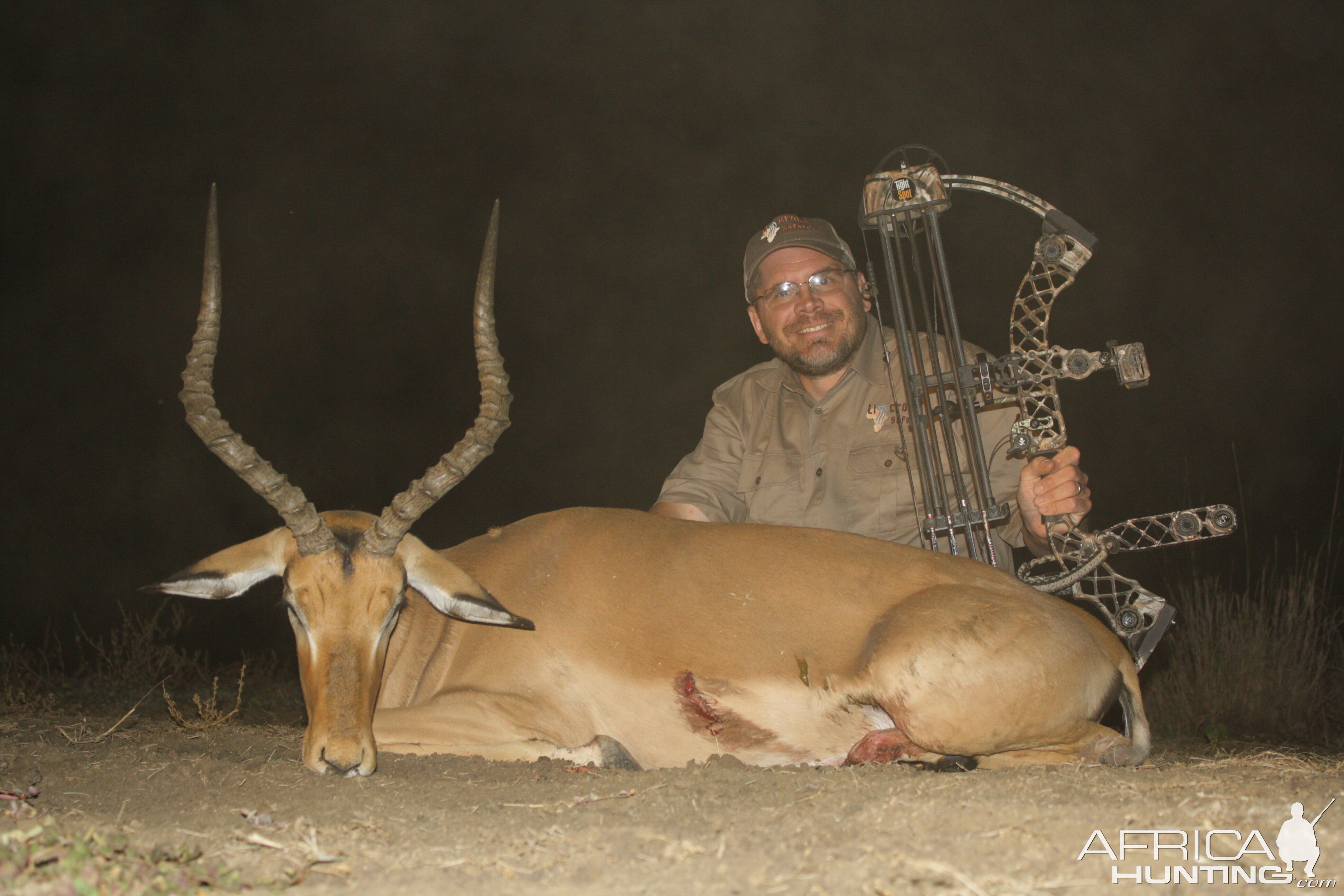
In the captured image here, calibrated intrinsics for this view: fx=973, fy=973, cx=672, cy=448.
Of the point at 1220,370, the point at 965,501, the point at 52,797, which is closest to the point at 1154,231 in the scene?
the point at 1220,370

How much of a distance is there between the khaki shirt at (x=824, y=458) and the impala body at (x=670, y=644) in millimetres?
1432

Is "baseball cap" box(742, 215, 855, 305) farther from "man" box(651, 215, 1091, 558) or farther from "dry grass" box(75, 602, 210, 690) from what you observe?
"dry grass" box(75, 602, 210, 690)

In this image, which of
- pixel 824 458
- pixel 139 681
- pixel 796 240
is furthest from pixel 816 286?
pixel 139 681

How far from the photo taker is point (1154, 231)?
12.6 metres

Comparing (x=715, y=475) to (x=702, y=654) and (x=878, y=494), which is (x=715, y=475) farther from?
(x=702, y=654)

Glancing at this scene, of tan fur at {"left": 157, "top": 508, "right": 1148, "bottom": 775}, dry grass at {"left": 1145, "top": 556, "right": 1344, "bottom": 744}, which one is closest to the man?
tan fur at {"left": 157, "top": 508, "right": 1148, "bottom": 775}

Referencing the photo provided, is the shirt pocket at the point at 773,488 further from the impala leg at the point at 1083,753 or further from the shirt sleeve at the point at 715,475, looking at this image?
the impala leg at the point at 1083,753

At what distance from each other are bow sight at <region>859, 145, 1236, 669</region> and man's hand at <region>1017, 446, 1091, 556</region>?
109 millimetres

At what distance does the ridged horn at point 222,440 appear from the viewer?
3436 mm

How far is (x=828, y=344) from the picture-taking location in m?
5.49

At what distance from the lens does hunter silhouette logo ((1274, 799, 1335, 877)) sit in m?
1.95

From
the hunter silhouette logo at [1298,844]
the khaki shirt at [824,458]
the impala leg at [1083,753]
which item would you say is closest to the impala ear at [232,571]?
the khaki shirt at [824,458]

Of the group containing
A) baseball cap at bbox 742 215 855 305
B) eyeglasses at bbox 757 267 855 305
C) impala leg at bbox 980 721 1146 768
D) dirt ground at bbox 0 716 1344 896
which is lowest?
impala leg at bbox 980 721 1146 768

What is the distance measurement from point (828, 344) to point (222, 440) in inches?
128
